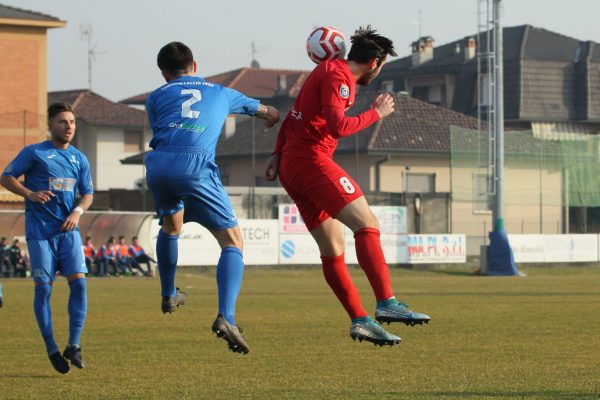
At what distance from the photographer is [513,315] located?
1967 centimetres

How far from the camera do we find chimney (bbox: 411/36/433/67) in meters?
77.9

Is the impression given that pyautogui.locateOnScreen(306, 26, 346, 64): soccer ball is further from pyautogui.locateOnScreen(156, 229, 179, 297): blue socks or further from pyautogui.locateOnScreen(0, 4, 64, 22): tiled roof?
pyautogui.locateOnScreen(0, 4, 64, 22): tiled roof

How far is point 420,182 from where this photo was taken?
194ft

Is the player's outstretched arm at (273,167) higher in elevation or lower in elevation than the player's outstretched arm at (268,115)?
lower

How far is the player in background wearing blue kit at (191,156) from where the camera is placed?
8.34 m

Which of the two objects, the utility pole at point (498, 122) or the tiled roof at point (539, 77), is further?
the tiled roof at point (539, 77)

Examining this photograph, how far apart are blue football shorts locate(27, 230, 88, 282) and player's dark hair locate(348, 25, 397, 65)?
4101 mm

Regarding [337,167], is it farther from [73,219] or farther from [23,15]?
[23,15]

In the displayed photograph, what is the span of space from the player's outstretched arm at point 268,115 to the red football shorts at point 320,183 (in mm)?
270

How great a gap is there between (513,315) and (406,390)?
10009 millimetres

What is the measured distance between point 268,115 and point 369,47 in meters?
0.86

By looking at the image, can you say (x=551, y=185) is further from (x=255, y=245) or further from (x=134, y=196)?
(x=134, y=196)

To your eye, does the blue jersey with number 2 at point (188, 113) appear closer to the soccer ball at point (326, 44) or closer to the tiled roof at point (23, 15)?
the soccer ball at point (326, 44)

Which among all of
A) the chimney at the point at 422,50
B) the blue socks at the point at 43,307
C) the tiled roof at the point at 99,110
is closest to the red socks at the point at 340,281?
the blue socks at the point at 43,307
